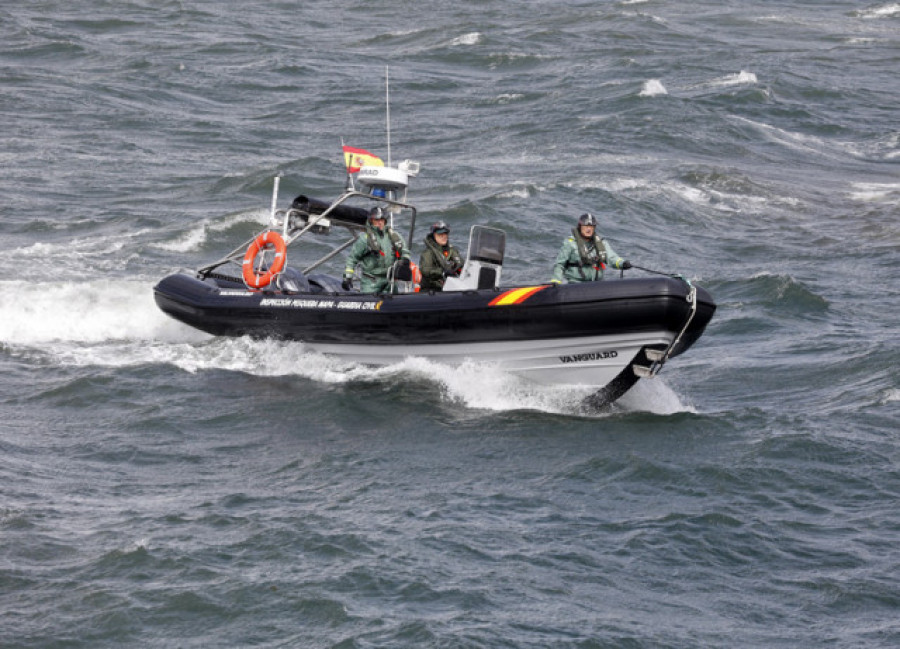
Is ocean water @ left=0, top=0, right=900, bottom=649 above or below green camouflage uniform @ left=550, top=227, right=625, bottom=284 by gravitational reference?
below

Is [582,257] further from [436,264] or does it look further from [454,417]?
[454,417]

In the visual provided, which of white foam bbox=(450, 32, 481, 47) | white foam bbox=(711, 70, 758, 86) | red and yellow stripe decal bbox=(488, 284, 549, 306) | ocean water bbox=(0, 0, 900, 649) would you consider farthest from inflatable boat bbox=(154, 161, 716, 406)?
white foam bbox=(450, 32, 481, 47)

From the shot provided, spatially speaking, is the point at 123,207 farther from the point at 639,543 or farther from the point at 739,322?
the point at 639,543

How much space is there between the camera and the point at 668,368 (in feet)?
47.4

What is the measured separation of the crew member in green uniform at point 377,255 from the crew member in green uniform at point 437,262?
0.24 m

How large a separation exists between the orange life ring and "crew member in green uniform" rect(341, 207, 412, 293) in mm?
845

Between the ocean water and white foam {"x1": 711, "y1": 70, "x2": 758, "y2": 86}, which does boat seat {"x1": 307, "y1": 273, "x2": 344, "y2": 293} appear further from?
white foam {"x1": 711, "y1": 70, "x2": 758, "y2": 86}

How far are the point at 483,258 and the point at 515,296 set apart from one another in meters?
0.68

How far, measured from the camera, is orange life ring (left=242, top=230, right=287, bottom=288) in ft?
46.2

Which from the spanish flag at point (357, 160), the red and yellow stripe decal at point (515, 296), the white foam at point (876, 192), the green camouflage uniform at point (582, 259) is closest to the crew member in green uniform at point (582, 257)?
the green camouflage uniform at point (582, 259)

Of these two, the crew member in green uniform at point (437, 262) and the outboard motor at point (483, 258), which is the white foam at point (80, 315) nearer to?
the crew member in green uniform at point (437, 262)

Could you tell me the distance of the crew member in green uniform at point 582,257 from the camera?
1248 centimetres

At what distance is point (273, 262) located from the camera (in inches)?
559

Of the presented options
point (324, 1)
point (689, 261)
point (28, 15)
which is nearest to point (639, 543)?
point (689, 261)
